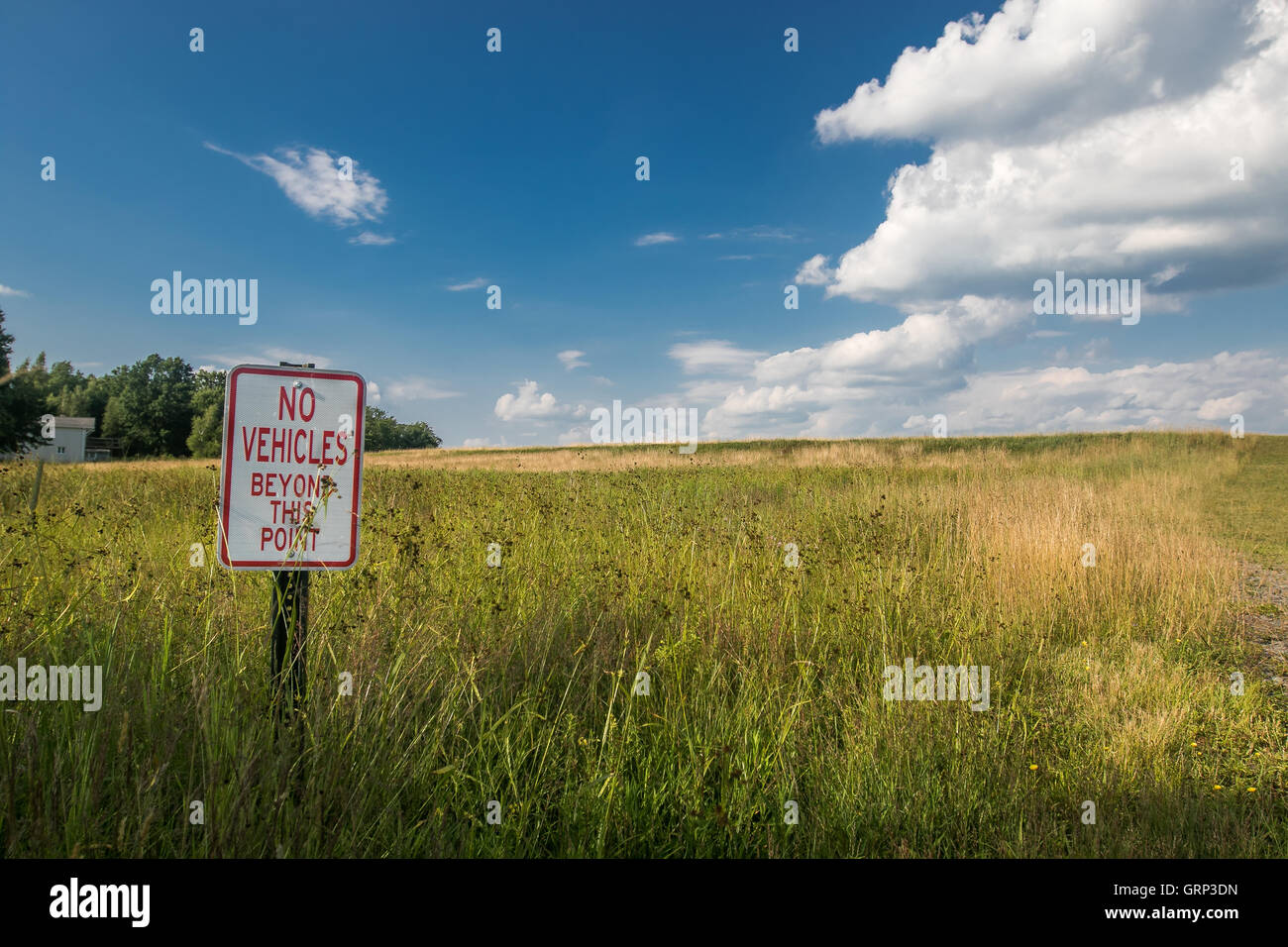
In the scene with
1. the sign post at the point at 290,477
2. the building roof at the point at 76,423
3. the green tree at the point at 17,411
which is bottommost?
the sign post at the point at 290,477

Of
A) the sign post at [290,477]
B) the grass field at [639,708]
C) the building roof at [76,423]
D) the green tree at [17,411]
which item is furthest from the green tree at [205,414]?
the sign post at [290,477]

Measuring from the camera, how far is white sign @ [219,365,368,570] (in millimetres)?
2219

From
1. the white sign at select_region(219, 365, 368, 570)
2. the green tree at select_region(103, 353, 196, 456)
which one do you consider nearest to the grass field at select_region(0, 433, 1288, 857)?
the white sign at select_region(219, 365, 368, 570)

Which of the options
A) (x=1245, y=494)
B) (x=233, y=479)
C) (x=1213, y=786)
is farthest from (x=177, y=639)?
(x=1245, y=494)

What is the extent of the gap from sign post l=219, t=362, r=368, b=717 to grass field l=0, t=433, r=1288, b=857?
1.52 feet

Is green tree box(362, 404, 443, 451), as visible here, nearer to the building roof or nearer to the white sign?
the building roof

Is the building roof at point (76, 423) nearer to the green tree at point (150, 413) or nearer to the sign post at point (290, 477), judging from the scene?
the green tree at point (150, 413)

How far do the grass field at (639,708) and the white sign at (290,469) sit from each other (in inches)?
22.8

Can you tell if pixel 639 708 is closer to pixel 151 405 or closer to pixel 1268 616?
pixel 1268 616

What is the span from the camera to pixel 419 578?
4562mm

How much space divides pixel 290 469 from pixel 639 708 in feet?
6.63

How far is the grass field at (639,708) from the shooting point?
2256 mm

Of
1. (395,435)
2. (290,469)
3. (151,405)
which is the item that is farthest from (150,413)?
(290,469)

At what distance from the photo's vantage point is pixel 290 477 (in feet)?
7.48
